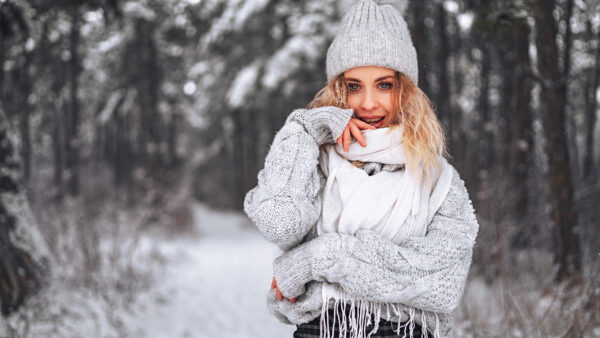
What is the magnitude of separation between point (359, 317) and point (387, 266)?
0.22 meters

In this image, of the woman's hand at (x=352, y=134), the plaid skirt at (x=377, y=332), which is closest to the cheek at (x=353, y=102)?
the woman's hand at (x=352, y=134)

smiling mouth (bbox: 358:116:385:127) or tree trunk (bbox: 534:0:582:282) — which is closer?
smiling mouth (bbox: 358:116:385:127)

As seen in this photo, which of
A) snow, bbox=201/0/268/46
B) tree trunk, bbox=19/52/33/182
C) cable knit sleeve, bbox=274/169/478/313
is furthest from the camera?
snow, bbox=201/0/268/46

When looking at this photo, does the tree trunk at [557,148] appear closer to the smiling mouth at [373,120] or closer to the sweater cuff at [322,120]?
the smiling mouth at [373,120]

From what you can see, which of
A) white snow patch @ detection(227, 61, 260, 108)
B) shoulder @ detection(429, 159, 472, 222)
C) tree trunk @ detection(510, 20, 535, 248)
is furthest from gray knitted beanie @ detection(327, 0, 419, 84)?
white snow patch @ detection(227, 61, 260, 108)

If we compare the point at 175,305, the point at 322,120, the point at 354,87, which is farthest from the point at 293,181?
the point at 175,305

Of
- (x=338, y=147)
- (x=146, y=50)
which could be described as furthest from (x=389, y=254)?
(x=146, y=50)

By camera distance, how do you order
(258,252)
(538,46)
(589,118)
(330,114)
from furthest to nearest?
(258,252) → (589,118) → (538,46) → (330,114)

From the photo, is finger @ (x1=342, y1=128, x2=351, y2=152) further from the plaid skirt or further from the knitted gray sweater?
the plaid skirt

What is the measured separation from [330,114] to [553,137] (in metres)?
3.64

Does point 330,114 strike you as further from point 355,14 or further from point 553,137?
point 553,137

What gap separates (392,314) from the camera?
1.68 meters

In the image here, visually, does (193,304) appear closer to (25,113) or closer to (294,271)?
(294,271)

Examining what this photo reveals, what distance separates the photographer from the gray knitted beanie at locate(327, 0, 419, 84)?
177 cm
